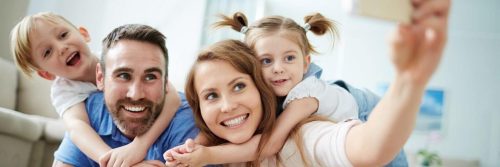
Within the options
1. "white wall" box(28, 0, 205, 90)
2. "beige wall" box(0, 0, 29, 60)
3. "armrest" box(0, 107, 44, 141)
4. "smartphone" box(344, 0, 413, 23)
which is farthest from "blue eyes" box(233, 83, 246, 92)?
"beige wall" box(0, 0, 29, 60)

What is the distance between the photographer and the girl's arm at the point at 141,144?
3.27ft

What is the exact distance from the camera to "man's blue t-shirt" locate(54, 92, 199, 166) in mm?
1063

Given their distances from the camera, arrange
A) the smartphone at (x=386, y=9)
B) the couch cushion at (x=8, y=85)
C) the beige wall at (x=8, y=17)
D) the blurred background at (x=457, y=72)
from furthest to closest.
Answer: the blurred background at (x=457, y=72), the beige wall at (x=8, y=17), the couch cushion at (x=8, y=85), the smartphone at (x=386, y=9)

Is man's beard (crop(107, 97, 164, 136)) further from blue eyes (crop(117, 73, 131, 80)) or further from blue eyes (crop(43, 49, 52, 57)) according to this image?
blue eyes (crop(43, 49, 52, 57))

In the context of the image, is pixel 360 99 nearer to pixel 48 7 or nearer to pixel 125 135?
pixel 125 135

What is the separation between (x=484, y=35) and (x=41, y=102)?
14.4 ft

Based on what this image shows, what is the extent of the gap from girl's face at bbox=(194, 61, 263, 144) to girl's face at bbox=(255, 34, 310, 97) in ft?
0.32

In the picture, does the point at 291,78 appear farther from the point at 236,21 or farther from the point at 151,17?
the point at 151,17

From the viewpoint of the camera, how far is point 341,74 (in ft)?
15.2

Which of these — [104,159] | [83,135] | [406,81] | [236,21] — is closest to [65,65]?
[83,135]

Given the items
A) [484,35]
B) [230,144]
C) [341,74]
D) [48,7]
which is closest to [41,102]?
[48,7]

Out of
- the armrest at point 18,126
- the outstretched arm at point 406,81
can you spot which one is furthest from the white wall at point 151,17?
the outstretched arm at point 406,81

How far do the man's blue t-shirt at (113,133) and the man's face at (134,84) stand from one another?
0.19ft

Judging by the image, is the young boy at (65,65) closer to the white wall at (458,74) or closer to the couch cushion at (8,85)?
the couch cushion at (8,85)
